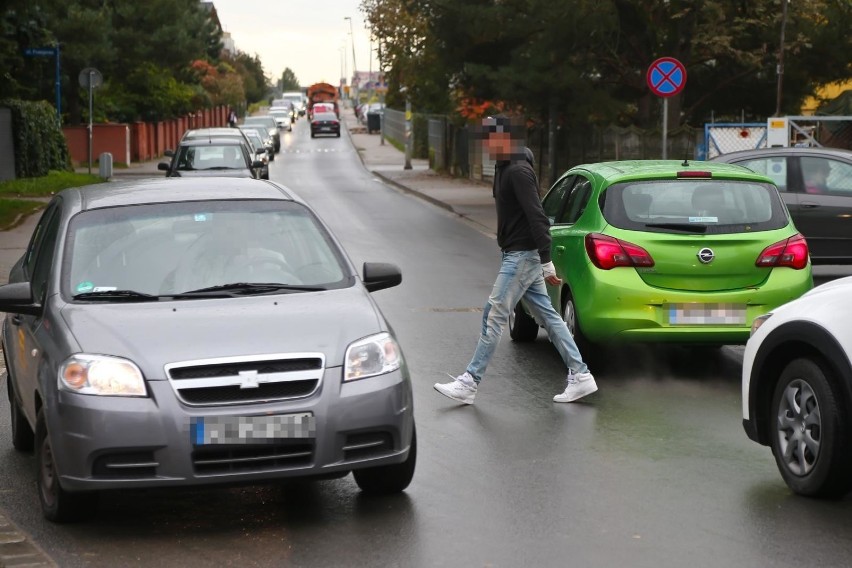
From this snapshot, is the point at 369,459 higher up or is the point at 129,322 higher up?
the point at 129,322

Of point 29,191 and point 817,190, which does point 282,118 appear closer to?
point 29,191

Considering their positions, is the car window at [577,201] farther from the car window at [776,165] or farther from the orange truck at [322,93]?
the orange truck at [322,93]

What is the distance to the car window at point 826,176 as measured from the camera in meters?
15.9

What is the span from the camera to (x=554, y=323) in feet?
30.0

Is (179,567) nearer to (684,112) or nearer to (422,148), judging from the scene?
(684,112)

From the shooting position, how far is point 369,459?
6.18 meters

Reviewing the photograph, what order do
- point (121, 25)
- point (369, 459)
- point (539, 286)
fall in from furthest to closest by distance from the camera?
point (121, 25), point (539, 286), point (369, 459)

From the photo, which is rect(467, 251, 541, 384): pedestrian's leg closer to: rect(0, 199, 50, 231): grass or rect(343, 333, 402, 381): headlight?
rect(343, 333, 402, 381): headlight

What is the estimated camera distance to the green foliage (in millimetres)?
36125

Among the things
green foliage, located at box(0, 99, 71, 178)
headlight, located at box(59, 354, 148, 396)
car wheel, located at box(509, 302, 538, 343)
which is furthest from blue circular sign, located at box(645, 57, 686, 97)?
green foliage, located at box(0, 99, 71, 178)

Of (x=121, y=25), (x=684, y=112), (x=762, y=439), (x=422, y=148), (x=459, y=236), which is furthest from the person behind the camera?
(x=422, y=148)

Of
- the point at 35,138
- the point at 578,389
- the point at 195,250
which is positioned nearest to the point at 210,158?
the point at 35,138

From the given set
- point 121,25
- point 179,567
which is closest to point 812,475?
point 179,567

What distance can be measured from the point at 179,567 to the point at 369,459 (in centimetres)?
101
